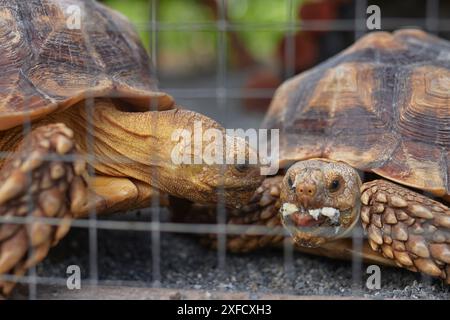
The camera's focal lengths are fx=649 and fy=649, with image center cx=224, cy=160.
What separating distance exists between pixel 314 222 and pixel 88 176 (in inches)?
28.6

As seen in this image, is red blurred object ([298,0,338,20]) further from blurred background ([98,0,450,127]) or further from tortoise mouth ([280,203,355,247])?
tortoise mouth ([280,203,355,247])

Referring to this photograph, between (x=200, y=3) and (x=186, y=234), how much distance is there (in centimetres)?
467

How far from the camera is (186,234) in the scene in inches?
116

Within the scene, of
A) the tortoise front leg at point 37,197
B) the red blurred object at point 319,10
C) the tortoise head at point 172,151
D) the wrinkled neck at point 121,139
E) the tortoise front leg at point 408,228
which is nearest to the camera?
the tortoise front leg at point 37,197

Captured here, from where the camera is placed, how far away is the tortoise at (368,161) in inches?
81.5

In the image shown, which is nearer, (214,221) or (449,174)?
(449,174)

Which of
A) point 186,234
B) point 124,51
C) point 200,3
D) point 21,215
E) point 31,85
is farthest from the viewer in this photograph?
point 200,3

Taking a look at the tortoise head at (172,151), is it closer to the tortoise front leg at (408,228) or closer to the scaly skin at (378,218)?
the scaly skin at (378,218)

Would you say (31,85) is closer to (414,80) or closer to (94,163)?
(94,163)

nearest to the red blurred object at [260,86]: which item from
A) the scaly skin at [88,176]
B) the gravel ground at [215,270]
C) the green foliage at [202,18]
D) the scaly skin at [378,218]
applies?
the green foliage at [202,18]

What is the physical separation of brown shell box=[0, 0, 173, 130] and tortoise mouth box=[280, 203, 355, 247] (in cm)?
70

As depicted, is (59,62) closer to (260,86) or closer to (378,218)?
(378,218)

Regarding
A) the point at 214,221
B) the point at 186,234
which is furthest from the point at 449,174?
the point at 186,234

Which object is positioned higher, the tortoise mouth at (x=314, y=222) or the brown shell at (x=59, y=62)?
the brown shell at (x=59, y=62)
